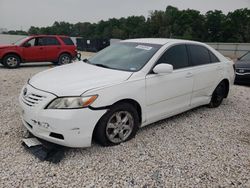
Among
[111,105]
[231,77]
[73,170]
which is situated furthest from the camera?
[231,77]

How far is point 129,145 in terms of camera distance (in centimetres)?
324

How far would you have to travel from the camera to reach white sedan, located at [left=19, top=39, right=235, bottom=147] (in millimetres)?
2723

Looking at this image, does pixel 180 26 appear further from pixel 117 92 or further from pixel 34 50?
pixel 117 92

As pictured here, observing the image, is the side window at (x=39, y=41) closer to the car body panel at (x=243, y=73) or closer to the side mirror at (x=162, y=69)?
the car body panel at (x=243, y=73)

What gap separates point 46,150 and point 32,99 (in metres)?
0.68

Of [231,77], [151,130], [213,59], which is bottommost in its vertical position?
[151,130]

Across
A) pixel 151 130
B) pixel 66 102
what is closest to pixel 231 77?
pixel 151 130

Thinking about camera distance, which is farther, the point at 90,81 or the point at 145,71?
the point at 145,71

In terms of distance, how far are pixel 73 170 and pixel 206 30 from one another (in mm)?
61248

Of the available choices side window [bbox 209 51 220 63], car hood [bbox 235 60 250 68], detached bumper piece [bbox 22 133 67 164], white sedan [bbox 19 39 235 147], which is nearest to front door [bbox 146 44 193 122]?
white sedan [bbox 19 39 235 147]

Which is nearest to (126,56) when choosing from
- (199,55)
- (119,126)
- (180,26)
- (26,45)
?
(119,126)

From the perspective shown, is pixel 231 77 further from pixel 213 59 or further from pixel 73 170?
pixel 73 170

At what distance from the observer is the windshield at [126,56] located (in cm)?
350

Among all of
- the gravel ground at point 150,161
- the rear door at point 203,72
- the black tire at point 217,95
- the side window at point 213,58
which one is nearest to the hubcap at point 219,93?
the black tire at point 217,95
